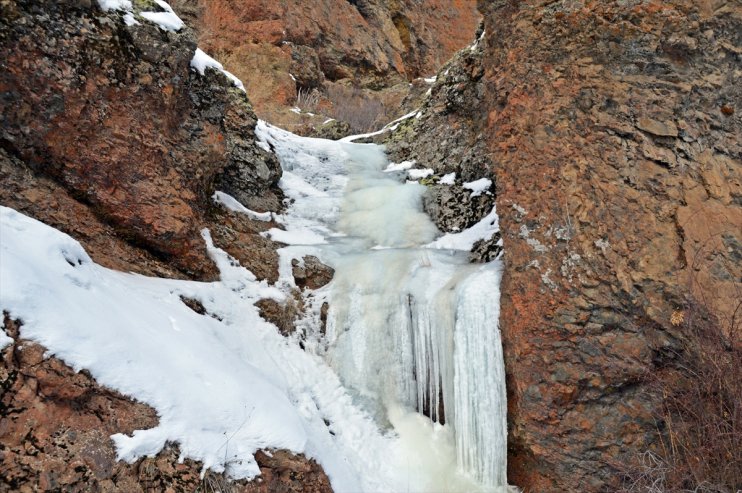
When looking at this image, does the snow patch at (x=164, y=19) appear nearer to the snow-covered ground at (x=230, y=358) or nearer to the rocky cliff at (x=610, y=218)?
the snow-covered ground at (x=230, y=358)

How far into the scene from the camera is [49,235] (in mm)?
3803

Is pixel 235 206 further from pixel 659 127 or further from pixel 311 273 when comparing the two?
pixel 659 127

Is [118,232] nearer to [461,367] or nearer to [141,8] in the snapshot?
[141,8]

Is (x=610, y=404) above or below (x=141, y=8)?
below

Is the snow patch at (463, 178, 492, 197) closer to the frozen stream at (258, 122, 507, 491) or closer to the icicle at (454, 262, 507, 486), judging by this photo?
the frozen stream at (258, 122, 507, 491)

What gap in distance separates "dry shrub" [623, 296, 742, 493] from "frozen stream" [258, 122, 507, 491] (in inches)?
51.3

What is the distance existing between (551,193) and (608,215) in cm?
60

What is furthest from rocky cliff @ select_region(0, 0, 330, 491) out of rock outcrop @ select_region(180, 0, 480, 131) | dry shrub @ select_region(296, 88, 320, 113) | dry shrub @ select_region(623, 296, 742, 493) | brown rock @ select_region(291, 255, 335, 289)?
dry shrub @ select_region(296, 88, 320, 113)

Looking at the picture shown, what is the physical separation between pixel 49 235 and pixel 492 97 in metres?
4.87

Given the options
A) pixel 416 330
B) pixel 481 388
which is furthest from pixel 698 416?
pixel 416 330

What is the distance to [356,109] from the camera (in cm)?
1500

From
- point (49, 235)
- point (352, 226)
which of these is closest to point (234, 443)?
point (49, 235)

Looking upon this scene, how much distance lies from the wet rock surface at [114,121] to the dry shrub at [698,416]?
4795 mm

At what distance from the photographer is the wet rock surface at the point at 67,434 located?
2.83 meters
